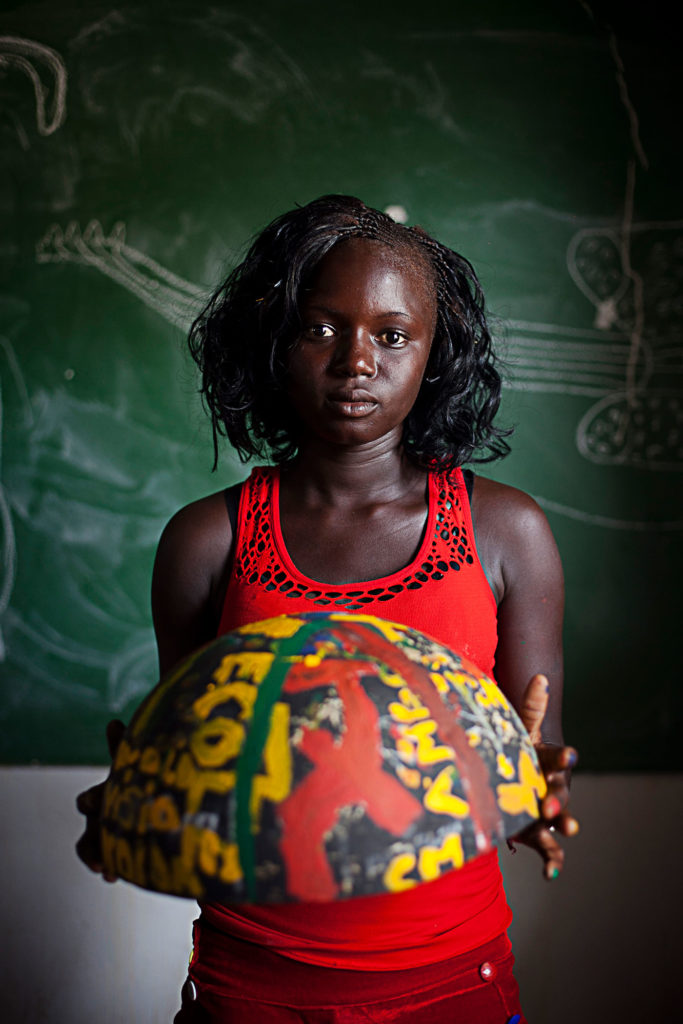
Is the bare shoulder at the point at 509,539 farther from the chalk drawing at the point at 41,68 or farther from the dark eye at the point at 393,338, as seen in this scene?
the chalk drawing at the point at 41,68

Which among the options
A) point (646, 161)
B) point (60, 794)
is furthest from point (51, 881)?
point (646, 161)

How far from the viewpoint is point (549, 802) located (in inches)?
27.5

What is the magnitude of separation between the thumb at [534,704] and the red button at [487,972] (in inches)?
12.3

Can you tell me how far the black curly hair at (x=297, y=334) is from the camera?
106cm

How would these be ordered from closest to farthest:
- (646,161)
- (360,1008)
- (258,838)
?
1. (258,838)
2. (360,1008)
3. (646,161)

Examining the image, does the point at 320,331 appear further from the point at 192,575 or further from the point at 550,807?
the point at 550,807

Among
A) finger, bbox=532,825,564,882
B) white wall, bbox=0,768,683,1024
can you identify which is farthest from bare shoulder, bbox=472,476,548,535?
white wall, bbox=0,768,683,1024

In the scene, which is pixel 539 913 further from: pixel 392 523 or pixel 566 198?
pixel 566 198

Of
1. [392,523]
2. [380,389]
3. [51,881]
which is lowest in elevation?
[51,881]

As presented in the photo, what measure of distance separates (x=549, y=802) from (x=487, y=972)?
1.20 feet

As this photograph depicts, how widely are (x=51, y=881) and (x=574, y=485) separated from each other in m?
1.59

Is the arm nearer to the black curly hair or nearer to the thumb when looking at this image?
the black curly hair

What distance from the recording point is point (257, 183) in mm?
2004

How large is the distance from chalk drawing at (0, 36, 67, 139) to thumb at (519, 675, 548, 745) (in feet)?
6.10
